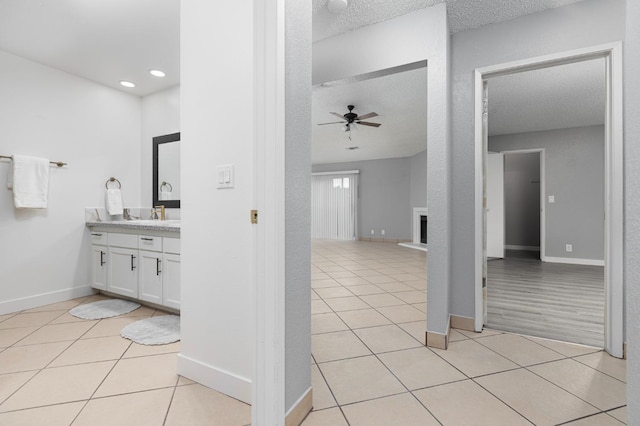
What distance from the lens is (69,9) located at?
6.85 feet

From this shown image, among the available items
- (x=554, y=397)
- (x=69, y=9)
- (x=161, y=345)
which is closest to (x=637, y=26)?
(x=554, y=397)

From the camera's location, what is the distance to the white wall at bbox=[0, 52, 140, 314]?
8.87ft

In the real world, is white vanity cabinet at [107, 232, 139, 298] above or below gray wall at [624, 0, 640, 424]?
below

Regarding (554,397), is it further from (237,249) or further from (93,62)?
(93,62)

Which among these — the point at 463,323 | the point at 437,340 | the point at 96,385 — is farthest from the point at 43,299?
the point at 463,323

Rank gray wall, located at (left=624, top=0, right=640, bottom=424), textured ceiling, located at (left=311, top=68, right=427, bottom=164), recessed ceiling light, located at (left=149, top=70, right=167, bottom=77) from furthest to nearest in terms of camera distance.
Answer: textured ceiling, located at (left=311, top=68, right=427, bottom=164) → recessed ceiling light, located at (left=149, top=70, right=167, bottom=77) → gray wall, located at (left=624, top=0, right=640, bottom=424)

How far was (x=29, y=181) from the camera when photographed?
2748 millimetres

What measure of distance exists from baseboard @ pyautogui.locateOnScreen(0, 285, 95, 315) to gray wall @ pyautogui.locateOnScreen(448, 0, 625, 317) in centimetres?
385

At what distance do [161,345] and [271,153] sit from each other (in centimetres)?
177

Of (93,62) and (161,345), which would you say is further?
(93,62)

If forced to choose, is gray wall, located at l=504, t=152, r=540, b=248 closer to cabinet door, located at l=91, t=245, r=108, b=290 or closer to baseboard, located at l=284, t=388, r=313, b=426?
baseboard, located at l=284, t=388, r=313, b=426

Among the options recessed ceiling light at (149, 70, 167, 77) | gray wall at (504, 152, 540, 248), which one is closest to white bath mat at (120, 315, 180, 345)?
recessed ceiling light at (149, 70, 167, 77)

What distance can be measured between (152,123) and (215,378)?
129 inches

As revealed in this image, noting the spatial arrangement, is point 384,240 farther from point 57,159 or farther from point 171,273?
point 57,159
